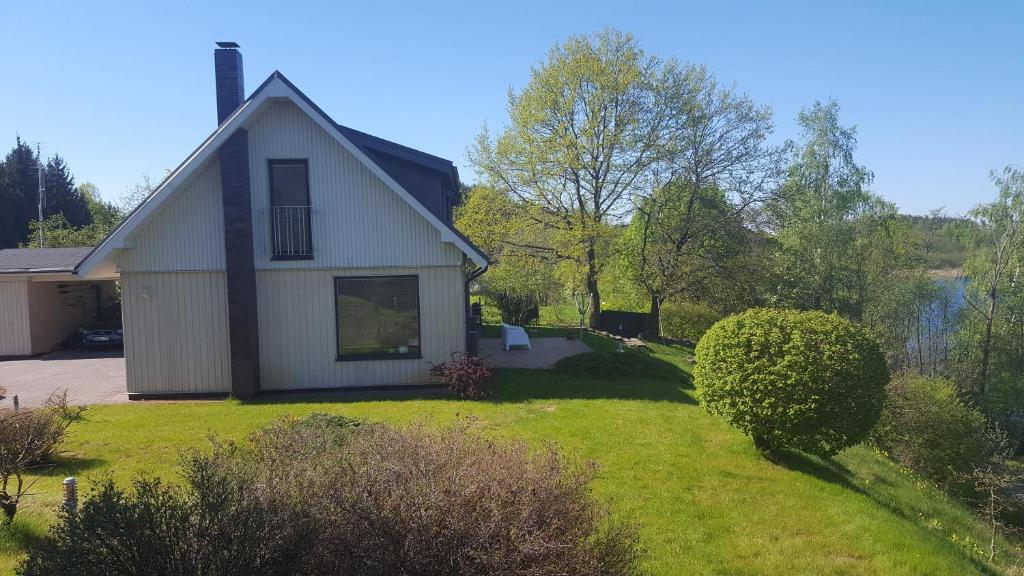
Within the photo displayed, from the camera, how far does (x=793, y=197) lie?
25125 mm

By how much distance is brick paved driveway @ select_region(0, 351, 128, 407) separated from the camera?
12000 millimetres

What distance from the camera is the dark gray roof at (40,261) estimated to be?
17.2m

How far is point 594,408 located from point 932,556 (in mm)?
5652

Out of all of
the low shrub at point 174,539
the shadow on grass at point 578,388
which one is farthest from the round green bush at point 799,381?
the low shrub at point 174,539

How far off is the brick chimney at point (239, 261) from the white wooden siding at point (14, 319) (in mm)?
10264

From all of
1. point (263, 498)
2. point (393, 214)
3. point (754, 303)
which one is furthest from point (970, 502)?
point (263, 498)

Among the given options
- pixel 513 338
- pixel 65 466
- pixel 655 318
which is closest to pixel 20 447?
pixel 65 466

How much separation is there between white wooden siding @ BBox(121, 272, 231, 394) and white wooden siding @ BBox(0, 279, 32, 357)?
858cm

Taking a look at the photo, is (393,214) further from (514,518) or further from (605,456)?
(514,518)

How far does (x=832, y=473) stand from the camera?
8273 mm

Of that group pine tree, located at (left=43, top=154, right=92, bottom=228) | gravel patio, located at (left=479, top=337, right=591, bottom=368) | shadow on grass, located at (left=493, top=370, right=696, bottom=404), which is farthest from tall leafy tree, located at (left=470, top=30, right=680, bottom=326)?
pine tree, located at (left=43, top=154, right=92, bottom=228)

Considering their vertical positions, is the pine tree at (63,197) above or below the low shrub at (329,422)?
above

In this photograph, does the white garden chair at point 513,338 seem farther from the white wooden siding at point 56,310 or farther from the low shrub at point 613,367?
the white wooden siding at point 56,310

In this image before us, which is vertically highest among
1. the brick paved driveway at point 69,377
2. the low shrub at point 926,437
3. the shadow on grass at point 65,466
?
the brick paved driveway at point 69,377
